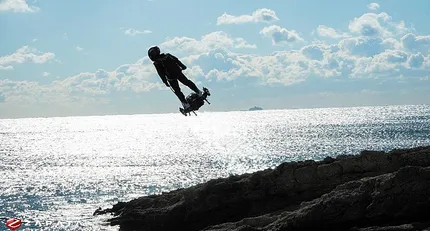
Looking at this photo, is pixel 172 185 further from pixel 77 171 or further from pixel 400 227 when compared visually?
pixel 400 227

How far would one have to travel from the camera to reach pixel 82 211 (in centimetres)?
6500

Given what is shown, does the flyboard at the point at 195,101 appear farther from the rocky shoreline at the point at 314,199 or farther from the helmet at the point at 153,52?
the rocky shoreline at the point at 314,199

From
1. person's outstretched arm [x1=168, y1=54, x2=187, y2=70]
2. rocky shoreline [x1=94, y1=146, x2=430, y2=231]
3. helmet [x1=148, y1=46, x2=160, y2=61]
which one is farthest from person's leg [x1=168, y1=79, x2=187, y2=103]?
rocky shoreline [x1=94, y1=146, x2=430, y2=231]

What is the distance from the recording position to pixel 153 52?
15.1m

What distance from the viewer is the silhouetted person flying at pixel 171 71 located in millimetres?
15407

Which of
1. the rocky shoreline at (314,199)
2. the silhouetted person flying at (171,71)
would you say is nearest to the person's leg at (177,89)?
the silhouetted person flying at (171,71)

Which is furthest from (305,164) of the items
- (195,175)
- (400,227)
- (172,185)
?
(195,175)

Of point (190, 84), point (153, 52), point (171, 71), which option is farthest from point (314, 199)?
point (153, 52)

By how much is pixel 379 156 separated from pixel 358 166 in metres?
1.25

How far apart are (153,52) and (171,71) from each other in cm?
122

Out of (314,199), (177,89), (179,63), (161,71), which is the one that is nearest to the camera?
(179,63)

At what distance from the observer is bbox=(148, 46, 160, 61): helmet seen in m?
15.0

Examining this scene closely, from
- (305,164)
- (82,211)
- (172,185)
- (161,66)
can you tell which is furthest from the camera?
(172,185)

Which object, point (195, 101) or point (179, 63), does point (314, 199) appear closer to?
point (195, 101)
